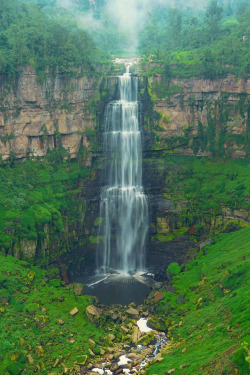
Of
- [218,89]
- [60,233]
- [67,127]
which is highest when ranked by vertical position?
[218,89]

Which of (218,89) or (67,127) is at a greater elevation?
(218,89)

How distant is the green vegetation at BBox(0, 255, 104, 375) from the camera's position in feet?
86.5

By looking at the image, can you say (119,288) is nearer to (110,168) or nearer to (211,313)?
(211,313)

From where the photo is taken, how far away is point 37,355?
1062 inches

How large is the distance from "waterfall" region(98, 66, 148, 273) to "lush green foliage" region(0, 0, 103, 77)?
4.46 metres

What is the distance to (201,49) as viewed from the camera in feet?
169

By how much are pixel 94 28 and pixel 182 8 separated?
17.9 m

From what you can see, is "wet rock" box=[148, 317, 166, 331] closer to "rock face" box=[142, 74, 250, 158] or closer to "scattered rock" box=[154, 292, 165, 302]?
"scattered rock" box=[154, 292, 165, 302]

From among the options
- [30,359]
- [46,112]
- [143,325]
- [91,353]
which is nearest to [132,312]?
[143,325]

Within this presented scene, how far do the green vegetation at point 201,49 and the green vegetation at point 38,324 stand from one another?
71.9 ft

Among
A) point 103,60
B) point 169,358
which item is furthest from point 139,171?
point 169,358

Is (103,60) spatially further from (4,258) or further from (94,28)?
(4,258)

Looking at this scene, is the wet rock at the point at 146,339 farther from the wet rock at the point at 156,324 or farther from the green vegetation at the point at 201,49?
the green vegetation at the point at 201,49

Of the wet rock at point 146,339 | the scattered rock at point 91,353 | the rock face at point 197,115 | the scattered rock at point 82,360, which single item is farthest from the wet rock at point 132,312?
the rock face at point 197,115
